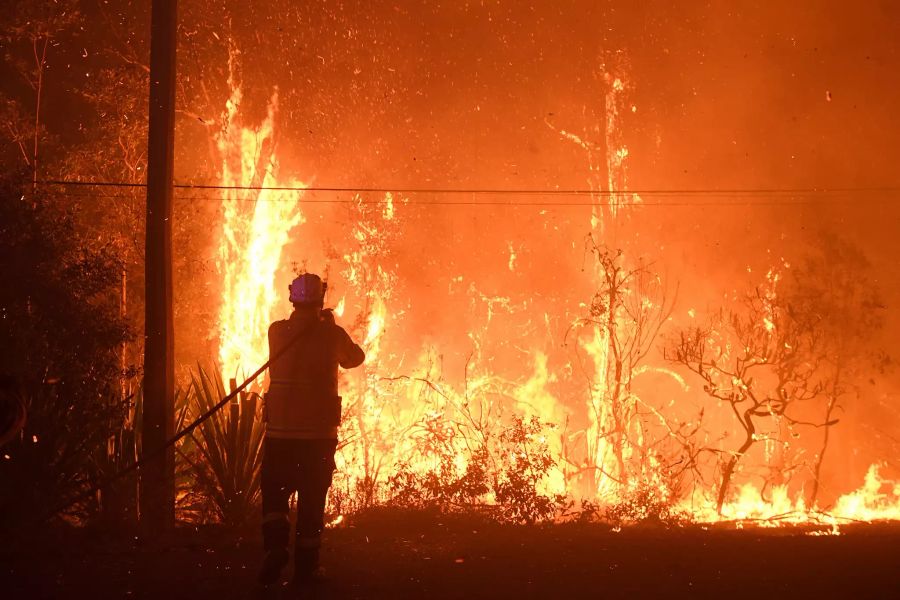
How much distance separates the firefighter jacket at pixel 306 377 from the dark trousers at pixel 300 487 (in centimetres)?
9

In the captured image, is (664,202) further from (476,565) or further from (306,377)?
(306,377)

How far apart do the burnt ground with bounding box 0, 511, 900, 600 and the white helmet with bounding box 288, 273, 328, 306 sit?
1.86 meters

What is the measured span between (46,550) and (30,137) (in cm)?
1541

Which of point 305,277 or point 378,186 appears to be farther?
point 378,186

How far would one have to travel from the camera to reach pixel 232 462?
300 inches

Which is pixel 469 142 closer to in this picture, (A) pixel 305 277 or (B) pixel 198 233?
(B) pixel 198 233

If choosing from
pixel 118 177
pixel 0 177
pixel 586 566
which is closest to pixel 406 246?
pixel 118 177

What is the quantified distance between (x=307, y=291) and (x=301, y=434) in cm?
96

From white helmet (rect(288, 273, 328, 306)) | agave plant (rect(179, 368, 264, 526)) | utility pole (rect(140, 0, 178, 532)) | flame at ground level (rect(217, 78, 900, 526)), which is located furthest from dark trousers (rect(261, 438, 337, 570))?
flame at ground level (rect(217, 78, 900, 526))

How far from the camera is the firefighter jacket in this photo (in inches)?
213

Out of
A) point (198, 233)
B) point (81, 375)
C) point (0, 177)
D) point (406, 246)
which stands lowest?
point (81, 375)

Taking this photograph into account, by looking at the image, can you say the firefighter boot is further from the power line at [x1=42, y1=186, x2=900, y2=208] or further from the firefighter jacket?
the power line at [x1=42, y1=186, x2=900, y2=208]

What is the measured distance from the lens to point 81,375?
7828 millimetres

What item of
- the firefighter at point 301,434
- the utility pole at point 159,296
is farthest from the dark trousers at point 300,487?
the utility pole at point 159,296
